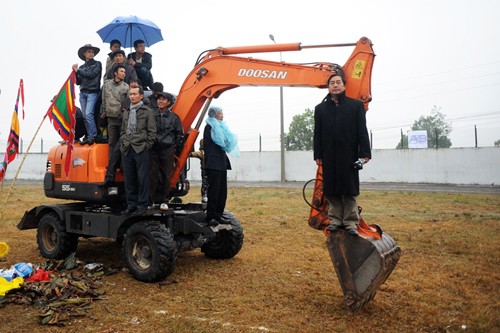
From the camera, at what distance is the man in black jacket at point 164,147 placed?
20.6 feet

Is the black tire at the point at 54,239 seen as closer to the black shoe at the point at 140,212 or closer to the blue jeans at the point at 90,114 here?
the blue jeans at the point at 90,114

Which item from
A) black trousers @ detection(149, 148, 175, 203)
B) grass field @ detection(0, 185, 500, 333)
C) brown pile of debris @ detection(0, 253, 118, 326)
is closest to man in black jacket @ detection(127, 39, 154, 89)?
black trousers @ detection(149, 148, 175, 203)

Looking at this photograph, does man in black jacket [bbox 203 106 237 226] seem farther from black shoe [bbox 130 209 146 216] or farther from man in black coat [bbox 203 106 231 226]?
black shoe [bbox 130 209 146 216]

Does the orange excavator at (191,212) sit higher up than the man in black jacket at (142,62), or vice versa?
the man in black jacket at (142,62)

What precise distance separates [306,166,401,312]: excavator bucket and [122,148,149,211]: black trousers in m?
2.66

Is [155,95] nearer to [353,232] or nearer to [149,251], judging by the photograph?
[149,251]

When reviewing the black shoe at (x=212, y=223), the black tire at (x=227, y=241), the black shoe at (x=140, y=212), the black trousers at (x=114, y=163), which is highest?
the black trousers at (x=114, y=163)

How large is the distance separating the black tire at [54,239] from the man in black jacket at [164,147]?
1692 millimetres

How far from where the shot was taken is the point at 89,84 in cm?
725

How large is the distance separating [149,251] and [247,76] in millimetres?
2742

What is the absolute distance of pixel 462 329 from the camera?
4.04 m

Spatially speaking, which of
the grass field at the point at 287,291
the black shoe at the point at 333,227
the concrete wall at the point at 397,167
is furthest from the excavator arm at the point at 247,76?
the concrete wall at the point at 397,167

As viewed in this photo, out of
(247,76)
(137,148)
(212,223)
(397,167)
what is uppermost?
(247,76)

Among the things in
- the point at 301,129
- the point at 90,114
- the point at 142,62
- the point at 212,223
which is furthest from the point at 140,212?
the point at 301,129
